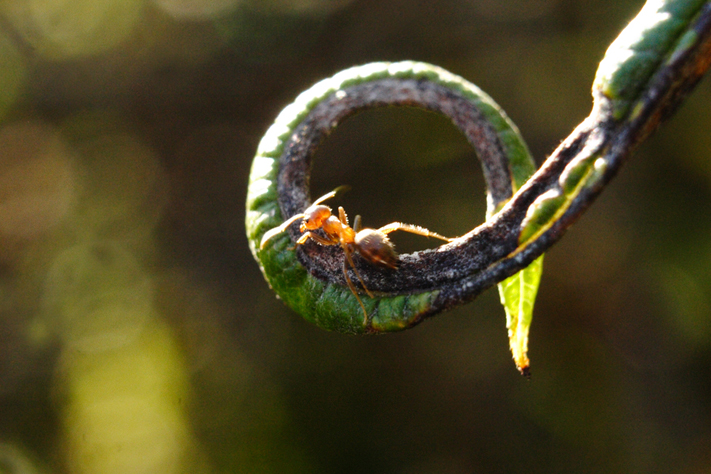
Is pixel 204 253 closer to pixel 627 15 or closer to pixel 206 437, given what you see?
pixel 206 437

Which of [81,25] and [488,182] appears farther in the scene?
[81,25]

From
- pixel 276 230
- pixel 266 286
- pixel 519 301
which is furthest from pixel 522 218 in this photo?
pixel 266 286

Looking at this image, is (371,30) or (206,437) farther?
(206,437)

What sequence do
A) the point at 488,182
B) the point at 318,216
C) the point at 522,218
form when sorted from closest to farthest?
the point at 522,218 → the point at 488,182 → the point at 318,216

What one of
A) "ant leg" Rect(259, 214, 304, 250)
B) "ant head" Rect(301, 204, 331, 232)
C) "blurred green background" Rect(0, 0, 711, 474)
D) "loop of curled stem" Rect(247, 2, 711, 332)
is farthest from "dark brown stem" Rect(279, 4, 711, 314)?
"blurred green background" Rect(0, 0, 711, 474)

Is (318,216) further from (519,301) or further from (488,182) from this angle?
(519,301)

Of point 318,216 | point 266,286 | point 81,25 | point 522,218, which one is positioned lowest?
point 266,286

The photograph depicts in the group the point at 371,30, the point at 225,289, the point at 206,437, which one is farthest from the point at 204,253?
the point at 371,30

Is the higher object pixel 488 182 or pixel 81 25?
pixel 488 182

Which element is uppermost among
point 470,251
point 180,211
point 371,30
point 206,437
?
point 470,251
